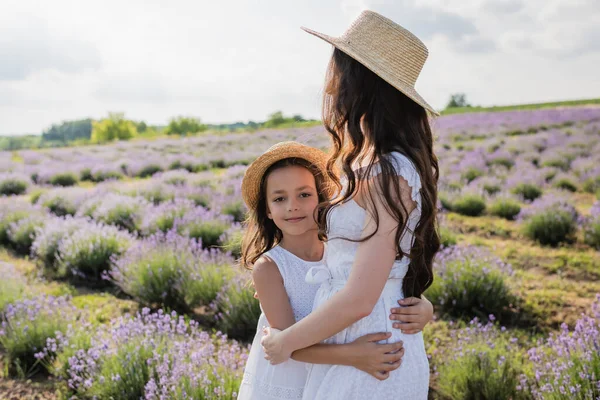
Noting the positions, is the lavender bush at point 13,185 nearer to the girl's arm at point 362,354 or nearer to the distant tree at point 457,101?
the girl's arm at point 362,354

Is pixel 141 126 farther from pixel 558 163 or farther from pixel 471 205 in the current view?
pixel 471 205

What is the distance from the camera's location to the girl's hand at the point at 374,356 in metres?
1.95

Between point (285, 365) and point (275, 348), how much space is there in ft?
0.87

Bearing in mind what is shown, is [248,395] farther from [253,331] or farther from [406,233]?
[253,331]

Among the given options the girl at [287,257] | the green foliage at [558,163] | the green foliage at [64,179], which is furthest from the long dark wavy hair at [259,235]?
the green foliage at [64,179]

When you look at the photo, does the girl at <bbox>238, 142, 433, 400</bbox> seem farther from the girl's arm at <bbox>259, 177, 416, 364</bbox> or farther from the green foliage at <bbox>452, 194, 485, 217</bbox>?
the green foliage at <bbox>452, 194, 485, 217</bbox>

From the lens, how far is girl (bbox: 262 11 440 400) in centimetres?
185

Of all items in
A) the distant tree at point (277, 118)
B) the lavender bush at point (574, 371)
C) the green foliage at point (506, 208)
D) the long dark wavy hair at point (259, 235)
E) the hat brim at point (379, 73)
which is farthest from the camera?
the distant tree at point (277, 118)

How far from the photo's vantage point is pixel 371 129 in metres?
2.00

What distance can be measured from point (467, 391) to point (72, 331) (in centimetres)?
299

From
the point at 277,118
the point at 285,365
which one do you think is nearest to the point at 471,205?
the point at 285,365

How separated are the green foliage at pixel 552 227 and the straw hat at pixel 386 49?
19.8 feet

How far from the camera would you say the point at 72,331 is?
4289 mm

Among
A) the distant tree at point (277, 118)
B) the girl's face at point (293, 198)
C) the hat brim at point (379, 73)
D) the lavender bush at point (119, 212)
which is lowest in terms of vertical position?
the lavender bush at point (119, 212)
